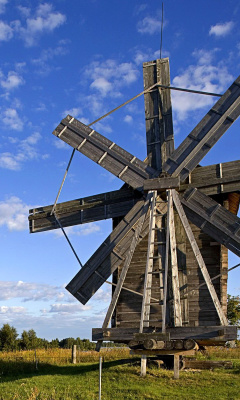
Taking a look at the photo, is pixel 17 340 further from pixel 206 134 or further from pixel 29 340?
pixel 206 134

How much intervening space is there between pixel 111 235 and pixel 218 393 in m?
5.75

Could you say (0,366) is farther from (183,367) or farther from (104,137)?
(104,137)

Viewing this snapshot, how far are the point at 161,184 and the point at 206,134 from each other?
2.15 metres

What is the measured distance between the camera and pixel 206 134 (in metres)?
15.0

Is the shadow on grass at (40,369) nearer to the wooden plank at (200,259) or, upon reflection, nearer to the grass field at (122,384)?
the grass field at (122,384)

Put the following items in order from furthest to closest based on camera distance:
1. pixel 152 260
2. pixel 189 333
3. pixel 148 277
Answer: pixel 152 260, pixel 148 277, pixel 189 333

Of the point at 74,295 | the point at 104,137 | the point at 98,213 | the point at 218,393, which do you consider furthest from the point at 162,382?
the point at 104,137

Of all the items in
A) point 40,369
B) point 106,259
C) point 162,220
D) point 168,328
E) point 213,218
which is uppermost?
point 162,220

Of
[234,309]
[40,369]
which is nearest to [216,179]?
[40,369]

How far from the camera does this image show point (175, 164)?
15.2 meters

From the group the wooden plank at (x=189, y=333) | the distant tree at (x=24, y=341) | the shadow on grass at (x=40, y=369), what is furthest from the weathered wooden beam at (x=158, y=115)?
the distant tree at (x=24, y=341)

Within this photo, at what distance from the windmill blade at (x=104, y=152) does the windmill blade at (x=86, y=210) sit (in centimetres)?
74

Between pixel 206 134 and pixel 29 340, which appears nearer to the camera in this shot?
pixel 206 134

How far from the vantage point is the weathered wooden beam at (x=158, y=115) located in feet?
53.3
